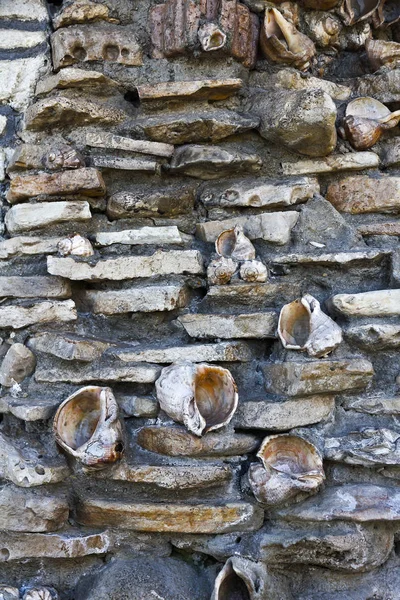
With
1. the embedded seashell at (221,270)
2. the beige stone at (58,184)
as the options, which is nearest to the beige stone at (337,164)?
the embedded seashell at (221,270)

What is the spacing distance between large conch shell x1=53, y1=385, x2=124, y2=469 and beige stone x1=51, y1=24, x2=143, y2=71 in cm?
108

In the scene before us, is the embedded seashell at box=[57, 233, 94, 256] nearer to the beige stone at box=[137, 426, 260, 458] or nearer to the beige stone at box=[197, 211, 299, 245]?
the beige stone at box=[197, 211, 299, 245]

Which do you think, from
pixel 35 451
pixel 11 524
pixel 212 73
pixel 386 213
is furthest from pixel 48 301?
pixel 386 213

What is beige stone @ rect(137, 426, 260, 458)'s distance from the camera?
1.82 meters

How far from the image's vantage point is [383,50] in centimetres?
220

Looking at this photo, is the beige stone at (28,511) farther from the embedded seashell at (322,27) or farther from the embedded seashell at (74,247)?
the embedded seashell at (322,27)

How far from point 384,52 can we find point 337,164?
444 mm

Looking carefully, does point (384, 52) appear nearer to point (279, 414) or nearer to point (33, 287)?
point (279, 414)

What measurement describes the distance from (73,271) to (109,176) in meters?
0.36

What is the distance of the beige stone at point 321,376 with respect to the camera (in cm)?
184

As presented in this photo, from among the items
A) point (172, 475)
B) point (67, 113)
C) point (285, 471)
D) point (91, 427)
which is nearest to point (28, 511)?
point (91, 427)

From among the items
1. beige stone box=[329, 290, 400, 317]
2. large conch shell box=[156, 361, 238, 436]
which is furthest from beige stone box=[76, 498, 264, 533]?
beige stone box=[329, 290, 400, 317]

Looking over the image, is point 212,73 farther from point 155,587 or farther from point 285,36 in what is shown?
point 155,587

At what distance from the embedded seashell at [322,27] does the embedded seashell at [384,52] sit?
0.13 m
